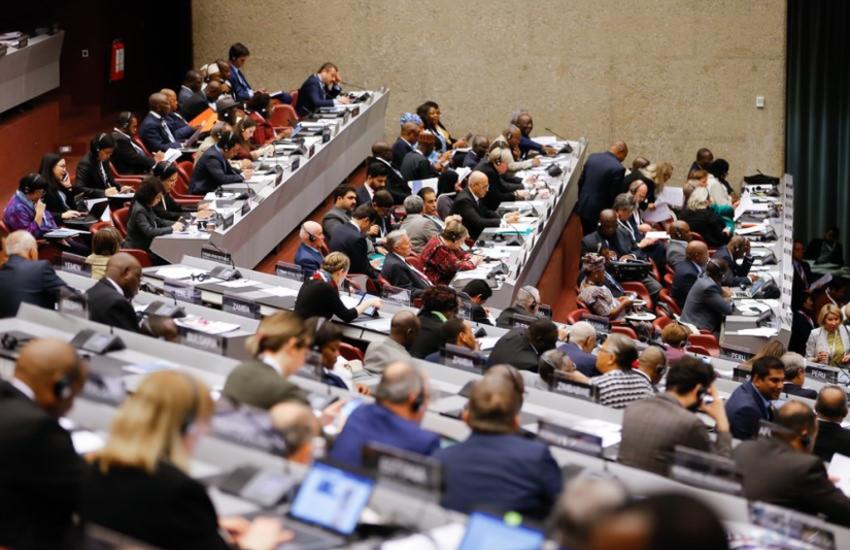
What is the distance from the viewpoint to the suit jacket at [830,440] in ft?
21.3

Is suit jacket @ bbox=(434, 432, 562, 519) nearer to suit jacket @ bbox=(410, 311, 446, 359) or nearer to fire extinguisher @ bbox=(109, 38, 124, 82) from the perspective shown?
suit jacket @ bbox=(410, 311, 446, 359)

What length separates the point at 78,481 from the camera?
3.88 meters

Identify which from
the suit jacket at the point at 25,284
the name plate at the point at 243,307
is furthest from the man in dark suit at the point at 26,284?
the name plate at the point at 243,307

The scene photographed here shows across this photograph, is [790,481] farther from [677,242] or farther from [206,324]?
[677,242]

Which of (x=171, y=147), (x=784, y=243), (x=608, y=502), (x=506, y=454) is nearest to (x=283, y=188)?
(x=171, y=147)

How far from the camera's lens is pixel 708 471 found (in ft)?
15.6

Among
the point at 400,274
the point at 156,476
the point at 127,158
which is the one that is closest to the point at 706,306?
the point at 400,274

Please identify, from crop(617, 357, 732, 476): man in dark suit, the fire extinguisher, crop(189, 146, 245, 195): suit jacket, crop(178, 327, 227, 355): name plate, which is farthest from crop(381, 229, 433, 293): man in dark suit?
the fire extinguisher

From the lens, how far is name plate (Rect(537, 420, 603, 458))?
5.06 metres

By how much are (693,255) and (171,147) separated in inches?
189

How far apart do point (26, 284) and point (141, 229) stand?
286 centimetres

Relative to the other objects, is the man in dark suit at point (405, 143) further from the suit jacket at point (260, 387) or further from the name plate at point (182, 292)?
the suit jacket at point (260, 387)

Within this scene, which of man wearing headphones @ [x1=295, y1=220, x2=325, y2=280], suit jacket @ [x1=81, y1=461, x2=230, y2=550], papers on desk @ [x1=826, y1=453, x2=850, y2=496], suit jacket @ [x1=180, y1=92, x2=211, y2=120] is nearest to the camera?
suit jacket @ [x1=81, y1=461, x2=230, y2=550]

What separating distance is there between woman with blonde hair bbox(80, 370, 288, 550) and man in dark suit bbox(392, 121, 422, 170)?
29.8 ft
